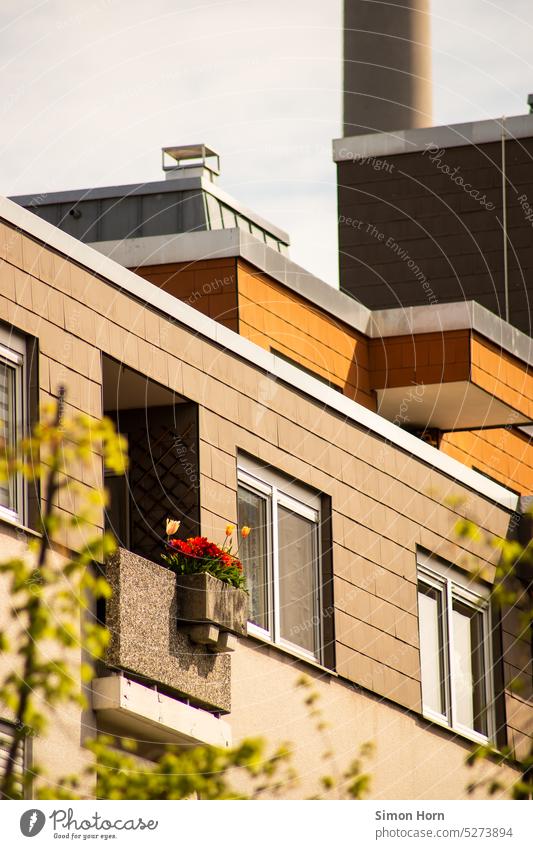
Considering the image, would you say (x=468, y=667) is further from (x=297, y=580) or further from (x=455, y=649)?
(x=297, y=580)

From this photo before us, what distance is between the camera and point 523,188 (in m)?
26.4

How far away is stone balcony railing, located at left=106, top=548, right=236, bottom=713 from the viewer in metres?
13.1

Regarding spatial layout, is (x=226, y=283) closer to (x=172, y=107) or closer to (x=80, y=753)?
(x=172, y=107)

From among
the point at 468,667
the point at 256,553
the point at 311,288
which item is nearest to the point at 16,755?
the point at 256,553

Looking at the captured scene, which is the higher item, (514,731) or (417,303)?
(417,303)

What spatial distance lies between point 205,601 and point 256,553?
5.98 feet

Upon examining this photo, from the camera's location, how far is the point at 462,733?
17516 millimetres

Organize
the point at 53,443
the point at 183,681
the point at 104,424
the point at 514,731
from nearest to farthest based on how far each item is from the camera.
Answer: the point at 104,424
the point at 53,443
the point at 183,681
the point at 514,731

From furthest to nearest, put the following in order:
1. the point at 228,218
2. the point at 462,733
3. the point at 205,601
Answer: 1. the point at 228,218
2. the point at 462,733
3. the point at 205,601

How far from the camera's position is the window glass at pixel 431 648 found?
685 inches

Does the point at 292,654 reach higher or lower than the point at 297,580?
lower

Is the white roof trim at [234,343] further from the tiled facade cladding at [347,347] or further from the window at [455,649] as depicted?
the tiled facade cladding at [347,347]
